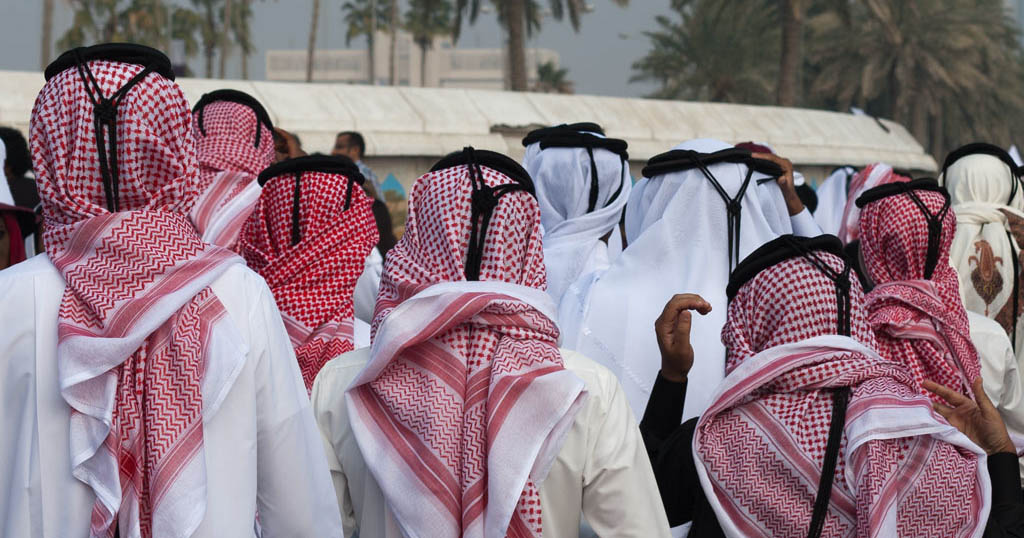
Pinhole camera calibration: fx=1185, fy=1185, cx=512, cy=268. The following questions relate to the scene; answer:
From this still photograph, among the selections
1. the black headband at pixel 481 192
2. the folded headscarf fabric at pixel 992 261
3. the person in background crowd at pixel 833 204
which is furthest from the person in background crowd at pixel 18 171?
the person in background crowd at pixel 833 204

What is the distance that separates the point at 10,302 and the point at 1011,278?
4.20 metres

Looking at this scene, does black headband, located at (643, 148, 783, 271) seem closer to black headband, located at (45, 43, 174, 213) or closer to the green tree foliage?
black headband, located at (45, 43, 174, 213)

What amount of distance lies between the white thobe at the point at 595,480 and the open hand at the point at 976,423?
78 cm

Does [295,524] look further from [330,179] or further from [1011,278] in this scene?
[1011,278]

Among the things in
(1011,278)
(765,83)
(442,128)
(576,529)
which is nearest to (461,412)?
(576,529)

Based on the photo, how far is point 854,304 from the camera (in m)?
2.45

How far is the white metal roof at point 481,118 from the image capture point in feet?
38.0

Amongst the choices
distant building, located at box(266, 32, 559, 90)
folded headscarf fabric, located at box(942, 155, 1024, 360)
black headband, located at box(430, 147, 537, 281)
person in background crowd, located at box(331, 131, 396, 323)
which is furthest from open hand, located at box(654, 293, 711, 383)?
distant building, located at box(266, 32, 559, 90)

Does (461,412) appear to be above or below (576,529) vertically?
above

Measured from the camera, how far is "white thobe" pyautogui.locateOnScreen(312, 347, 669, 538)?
227 cm

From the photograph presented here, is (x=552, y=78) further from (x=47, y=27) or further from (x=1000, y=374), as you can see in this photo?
(x=1000, y=374)

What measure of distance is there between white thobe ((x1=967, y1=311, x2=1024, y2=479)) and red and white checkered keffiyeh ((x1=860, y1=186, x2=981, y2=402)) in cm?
30

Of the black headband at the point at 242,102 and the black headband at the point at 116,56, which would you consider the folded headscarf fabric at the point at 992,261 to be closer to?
the black headband at the point at 242,102

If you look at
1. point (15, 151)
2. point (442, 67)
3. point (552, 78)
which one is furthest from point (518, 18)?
point (442, 67)
